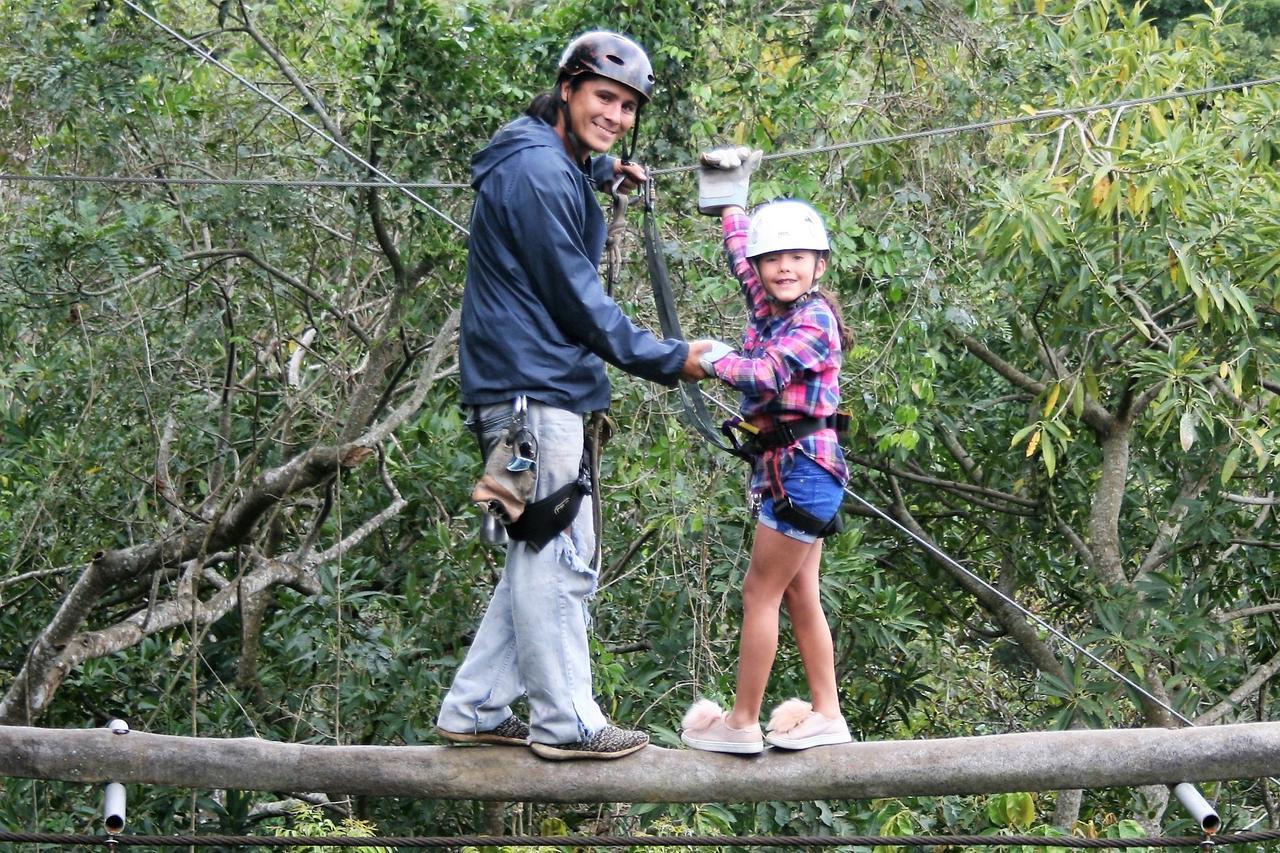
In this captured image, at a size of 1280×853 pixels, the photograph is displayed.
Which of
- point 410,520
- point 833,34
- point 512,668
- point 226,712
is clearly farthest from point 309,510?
point 512,668

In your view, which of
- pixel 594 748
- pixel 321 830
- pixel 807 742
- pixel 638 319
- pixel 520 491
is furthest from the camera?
pixel 638 319

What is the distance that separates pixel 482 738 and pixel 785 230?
1286mm

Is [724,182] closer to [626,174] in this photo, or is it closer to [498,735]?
[626,174]

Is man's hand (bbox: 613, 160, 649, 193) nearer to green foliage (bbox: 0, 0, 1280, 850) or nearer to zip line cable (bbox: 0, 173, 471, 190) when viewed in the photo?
zip line cable (bbox: 0, 173, 471, 190)

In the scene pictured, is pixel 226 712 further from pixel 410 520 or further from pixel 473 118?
pixel 473 118

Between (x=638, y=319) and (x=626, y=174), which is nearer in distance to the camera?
(x=626, y=174)

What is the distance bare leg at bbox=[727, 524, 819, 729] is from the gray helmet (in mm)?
986

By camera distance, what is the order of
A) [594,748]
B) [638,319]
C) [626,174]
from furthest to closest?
1. [638,319]
2. [626,174]
3. [594,748]

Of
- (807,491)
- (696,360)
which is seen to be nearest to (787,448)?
(807,491)

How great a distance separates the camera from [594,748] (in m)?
3.47

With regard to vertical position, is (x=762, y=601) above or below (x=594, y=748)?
above

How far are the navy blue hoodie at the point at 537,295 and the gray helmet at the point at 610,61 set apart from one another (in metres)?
0.15

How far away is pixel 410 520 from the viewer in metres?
6.56

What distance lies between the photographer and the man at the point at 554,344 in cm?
325
